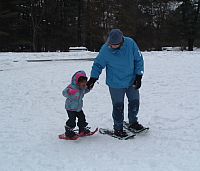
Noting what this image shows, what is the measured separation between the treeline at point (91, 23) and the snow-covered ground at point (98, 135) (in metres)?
26.9

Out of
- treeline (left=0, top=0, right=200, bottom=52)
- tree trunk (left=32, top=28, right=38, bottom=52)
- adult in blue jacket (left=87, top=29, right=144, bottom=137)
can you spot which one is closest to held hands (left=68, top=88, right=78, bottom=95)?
adult in blue jacket (left=87, top=29, right=144, bottom=137)

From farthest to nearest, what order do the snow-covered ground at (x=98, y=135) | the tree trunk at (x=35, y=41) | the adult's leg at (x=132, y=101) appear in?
the tree trunk at (x=35, y=41), the adult's leg at (x=132, y=101), the snow-covered ground at (x=98, y=135)

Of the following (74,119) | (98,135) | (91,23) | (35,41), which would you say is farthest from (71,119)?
(91,23)

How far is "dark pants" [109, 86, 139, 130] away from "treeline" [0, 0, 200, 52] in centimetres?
3125

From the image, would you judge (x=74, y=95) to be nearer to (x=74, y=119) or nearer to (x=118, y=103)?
(x=74, y=119)

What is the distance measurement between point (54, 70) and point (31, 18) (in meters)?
25.1

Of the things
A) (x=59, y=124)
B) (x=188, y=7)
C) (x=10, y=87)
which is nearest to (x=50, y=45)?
(x=188, y=7)

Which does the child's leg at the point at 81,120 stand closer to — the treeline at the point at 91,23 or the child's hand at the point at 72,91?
the child's hand at the point at 72,91

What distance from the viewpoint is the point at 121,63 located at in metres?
5.30

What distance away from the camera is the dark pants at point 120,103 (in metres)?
5.39

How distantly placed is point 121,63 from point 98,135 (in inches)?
49.9

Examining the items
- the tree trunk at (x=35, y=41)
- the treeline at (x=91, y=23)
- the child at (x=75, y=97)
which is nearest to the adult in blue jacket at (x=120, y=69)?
the child at (x=75, y=97)

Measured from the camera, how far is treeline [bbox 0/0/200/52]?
36969mm

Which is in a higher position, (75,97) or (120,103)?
(75,97)
